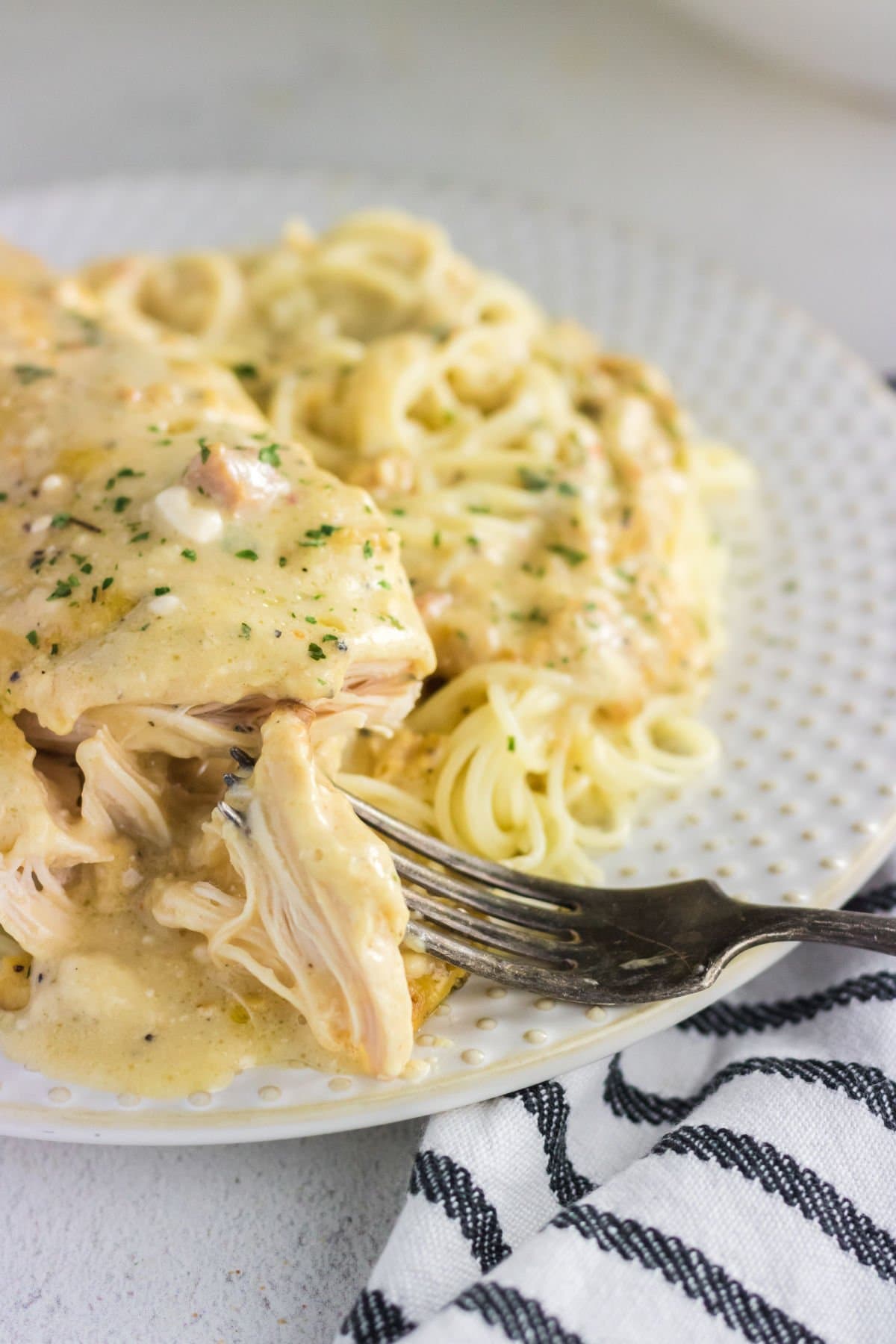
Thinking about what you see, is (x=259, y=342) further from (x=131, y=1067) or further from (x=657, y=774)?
(x=131, y=1067)

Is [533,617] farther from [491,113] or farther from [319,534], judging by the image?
[491,113]

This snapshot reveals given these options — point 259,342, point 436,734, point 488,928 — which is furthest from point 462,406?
point 488,928

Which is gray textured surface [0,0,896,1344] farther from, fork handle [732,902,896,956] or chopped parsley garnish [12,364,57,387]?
fork handle [732,902,896,956]

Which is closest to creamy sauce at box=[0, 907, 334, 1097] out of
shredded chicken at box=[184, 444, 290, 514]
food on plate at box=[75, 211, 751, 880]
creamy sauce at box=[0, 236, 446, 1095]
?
creamy sauce at box=[0, 236, 446, 1095]

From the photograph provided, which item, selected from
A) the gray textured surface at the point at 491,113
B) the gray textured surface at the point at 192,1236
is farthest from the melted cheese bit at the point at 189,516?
the gray textured surface at the point at 491,113

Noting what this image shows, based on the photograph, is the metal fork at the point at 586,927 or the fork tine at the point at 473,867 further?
the fork tine at the point at 473,867

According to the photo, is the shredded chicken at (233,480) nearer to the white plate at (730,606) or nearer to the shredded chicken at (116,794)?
the shredded chicken at (116,794)

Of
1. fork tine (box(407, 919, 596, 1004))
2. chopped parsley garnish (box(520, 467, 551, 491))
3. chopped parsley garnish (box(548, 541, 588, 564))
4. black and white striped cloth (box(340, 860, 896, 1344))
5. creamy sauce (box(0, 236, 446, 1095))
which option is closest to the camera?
black and white striped cloth (box(340, 860, 896, 1344))
